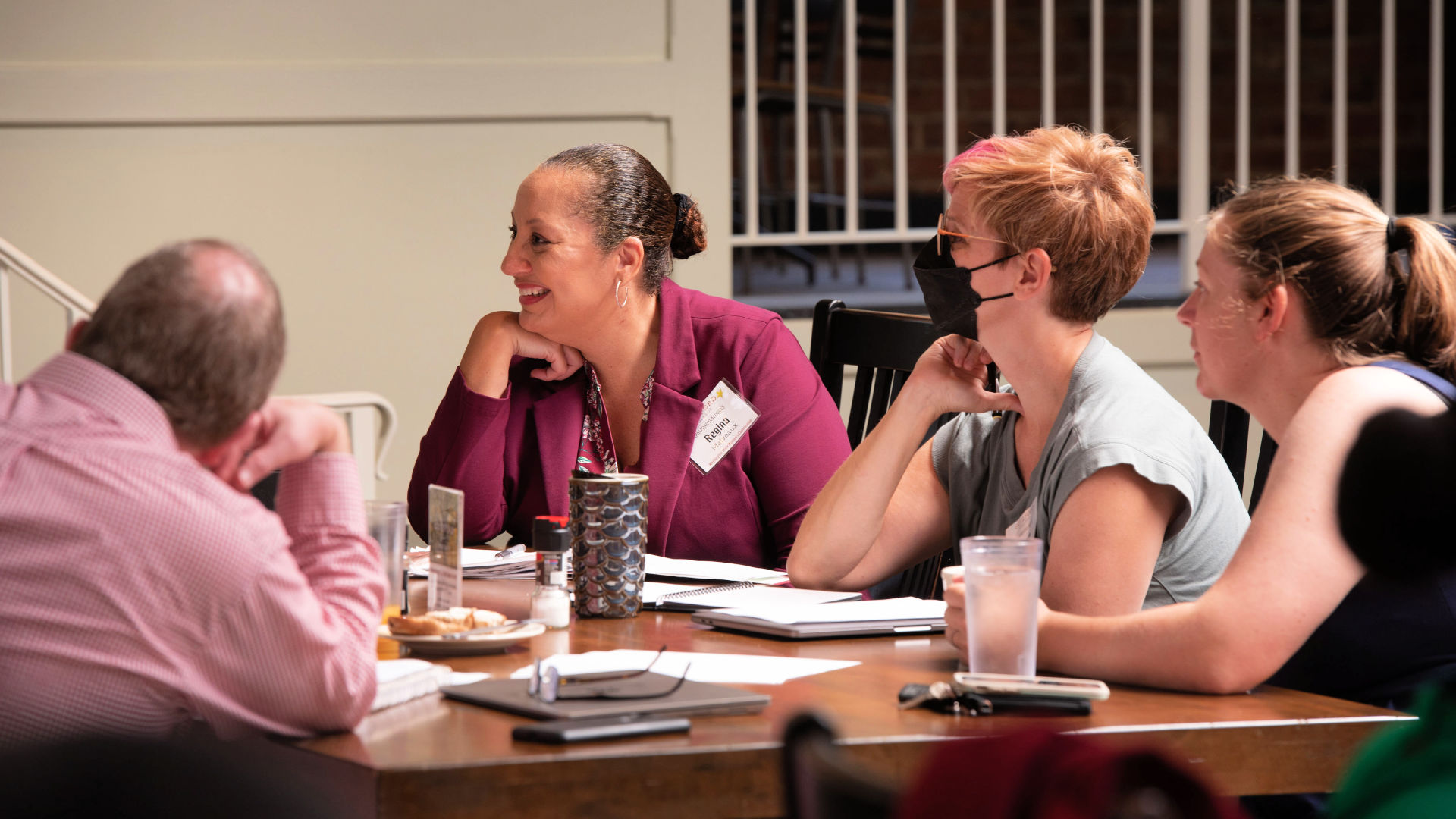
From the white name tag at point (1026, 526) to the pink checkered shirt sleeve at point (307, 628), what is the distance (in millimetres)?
849

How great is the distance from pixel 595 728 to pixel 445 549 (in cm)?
57

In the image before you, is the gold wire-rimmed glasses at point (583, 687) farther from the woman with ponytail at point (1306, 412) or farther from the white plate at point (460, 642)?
the woman with ponytail at point (1306, 412)

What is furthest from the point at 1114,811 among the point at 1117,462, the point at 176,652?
the point at 1117,462

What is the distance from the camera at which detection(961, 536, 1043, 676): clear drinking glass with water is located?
1.27 metres

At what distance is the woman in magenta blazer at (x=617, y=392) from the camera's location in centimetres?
238

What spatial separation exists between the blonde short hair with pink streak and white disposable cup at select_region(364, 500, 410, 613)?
881mm

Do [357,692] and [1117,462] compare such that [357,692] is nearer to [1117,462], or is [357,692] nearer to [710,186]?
[1117,462]

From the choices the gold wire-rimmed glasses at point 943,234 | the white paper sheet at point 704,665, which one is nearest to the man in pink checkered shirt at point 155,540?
the white paper sheet at point 704,665

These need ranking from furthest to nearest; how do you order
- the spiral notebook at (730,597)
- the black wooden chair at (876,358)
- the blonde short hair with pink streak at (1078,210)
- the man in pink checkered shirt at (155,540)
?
the black wooden chair at (876,358)
the blonde short hair with pink streak at (1078,210)
the spiral notebook at (730,597)
the man in pink checkered shirt at (155,540)

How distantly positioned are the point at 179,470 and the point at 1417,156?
24.8ft

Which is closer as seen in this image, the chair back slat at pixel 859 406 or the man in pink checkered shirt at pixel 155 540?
the man in pink checkered shirt at pixel 155 540

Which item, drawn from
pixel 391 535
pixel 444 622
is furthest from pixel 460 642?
pixel 391 535

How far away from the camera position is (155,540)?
37.7 inches

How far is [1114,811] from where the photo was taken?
44 centimetres
